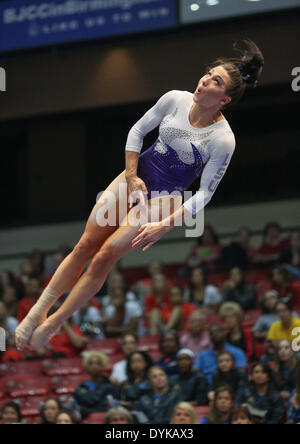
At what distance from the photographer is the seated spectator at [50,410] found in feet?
22.2

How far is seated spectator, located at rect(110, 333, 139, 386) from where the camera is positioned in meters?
7.25

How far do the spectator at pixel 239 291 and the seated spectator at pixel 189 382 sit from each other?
129cm

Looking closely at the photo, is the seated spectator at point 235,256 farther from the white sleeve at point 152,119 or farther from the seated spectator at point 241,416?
the white sleeve at point 152,119

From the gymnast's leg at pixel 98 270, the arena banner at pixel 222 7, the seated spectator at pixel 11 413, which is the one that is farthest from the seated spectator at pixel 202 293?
the gymnast's leg at pixel 98 270

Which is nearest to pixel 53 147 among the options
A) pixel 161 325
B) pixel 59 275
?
pixel 161 325

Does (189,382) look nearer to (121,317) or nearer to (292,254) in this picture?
(121,317)

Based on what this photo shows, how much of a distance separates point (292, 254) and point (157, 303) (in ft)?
4.78

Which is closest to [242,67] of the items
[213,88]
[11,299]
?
[213,88]

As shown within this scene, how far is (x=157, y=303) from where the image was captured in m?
8.46

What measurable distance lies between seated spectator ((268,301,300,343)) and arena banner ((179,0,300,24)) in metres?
2.47

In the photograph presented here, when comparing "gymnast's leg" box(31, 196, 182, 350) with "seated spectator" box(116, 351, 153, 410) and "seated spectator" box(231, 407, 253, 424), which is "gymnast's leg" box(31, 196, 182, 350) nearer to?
"seated spectator" box(231, 407, 253, 424)

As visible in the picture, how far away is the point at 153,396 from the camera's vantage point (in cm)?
687

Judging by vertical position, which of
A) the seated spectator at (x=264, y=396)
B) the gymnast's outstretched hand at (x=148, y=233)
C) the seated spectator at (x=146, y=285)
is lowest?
the seated spectator at (x=264, y=396)

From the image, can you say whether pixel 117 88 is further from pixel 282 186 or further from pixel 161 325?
pixel 161 325
